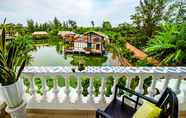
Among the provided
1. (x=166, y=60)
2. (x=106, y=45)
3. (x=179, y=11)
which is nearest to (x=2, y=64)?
(x=106, y=45)

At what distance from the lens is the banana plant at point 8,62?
223 cm

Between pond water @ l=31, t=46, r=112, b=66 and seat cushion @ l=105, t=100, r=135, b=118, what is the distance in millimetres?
782

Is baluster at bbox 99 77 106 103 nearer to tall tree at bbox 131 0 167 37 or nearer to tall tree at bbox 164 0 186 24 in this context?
tall tree at bbox 131 0 167 37

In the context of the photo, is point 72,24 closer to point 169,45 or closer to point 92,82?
point 92,82

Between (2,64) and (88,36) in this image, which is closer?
(2,64)

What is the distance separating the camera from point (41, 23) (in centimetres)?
310

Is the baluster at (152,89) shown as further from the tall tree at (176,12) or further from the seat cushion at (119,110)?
the tall tree at (176,12)

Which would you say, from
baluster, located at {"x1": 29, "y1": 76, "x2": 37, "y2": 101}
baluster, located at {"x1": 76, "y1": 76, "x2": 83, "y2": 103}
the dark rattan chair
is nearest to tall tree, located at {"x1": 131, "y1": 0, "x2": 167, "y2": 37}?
baluster, located at {"x1": 76, "y1": 76, "x2": 83, "y2": 103}

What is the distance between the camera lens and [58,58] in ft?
9.72

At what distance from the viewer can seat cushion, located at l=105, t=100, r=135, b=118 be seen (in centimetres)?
209

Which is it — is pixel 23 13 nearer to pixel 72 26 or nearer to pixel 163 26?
pixel 72 26

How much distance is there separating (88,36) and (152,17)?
1.05 meters

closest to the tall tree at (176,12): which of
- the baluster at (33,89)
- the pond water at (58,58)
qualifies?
the pond water at (58,58)

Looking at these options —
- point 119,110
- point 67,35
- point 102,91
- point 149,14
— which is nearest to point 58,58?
point 67,35
